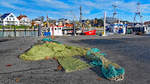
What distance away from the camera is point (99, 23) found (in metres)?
106

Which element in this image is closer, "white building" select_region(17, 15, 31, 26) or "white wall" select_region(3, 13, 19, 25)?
"white wall" select_region(3, 13, 19, 25)

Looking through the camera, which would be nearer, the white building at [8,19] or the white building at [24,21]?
the white building at [8,19]

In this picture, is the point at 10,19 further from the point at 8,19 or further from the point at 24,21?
the point at 24,21

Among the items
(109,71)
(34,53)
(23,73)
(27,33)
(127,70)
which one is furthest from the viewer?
(27,33)

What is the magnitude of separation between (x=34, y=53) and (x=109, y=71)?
181 inches

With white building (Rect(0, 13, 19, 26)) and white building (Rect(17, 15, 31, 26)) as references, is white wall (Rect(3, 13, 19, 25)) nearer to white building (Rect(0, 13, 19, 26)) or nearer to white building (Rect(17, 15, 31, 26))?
white building (Rect(0, 13, 19, 26))

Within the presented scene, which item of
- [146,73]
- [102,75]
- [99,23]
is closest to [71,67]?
[102,75]

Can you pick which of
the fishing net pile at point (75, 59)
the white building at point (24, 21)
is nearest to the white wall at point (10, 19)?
the white building at point (24, 21)

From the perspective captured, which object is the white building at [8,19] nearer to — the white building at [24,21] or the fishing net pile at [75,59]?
the white building at [24,21]

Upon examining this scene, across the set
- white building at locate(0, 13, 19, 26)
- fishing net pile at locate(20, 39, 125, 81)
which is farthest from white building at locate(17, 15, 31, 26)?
fishing net pile at locate(20, 39, 125, 81)

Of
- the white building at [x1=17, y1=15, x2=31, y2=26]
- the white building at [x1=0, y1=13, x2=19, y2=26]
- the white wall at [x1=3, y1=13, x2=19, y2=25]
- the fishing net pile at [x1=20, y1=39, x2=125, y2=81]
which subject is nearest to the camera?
the fishing net pile at [x1=20, y1=39, x2=125, y2=81]

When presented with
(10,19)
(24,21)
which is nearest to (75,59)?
(10,19)

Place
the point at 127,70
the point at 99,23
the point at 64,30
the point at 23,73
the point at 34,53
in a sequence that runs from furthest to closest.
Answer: the point at 99,23 → the point at 64,30 → the point at 34,53 → the point at 127,70 → the point at 23,73

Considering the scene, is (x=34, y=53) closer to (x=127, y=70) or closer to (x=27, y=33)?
(x=127, y=70)
